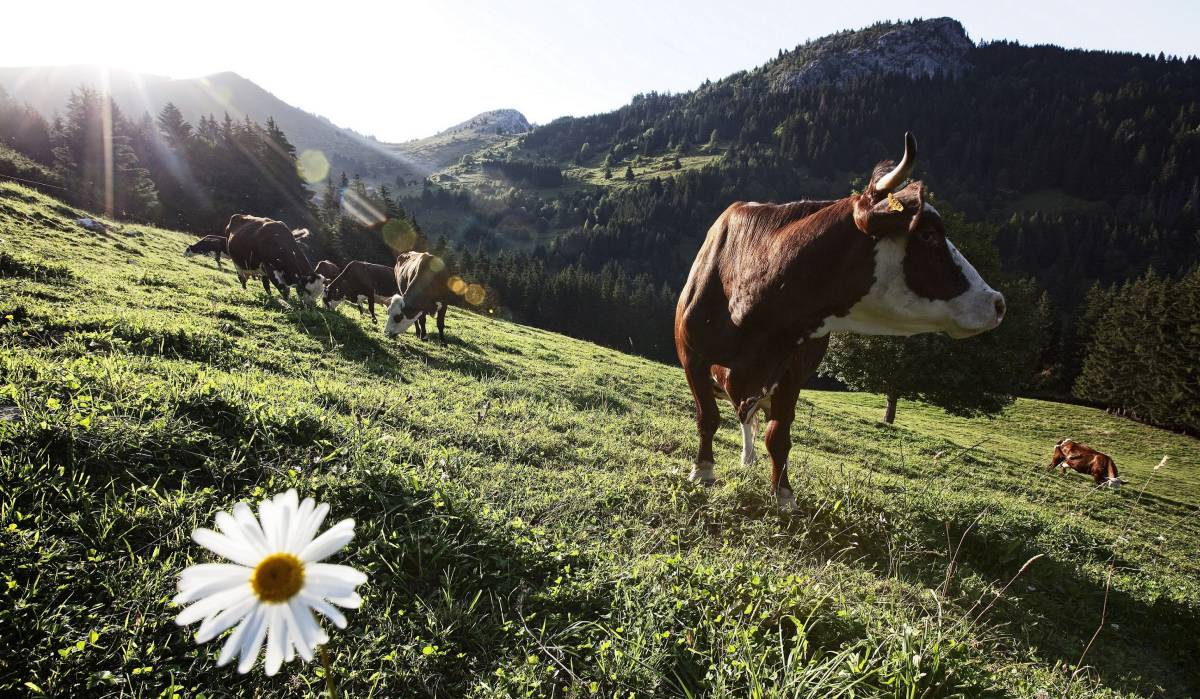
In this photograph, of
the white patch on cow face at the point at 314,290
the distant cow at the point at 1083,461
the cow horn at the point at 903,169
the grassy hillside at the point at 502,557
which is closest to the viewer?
the grassy hillside at the point at 502,557

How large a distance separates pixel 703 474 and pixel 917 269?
2725mm

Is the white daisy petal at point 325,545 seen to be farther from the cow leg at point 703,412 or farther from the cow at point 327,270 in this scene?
the cow at point 327,270

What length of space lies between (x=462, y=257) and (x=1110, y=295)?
88306mm

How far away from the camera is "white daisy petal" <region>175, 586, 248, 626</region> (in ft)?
3.01

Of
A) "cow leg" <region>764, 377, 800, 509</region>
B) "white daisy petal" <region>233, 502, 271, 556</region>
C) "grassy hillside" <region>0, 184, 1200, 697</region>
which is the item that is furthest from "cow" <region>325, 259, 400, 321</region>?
"white daisy petal" <region>233, 502, 271, 556</region>

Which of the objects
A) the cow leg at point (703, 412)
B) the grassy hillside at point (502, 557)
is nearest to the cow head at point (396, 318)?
the grassy hillside at point (502, 557)

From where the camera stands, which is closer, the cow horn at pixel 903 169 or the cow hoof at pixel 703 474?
the cow horn at pixel 903 169

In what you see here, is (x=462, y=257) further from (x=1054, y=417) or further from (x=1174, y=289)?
(x=1174, y=289)

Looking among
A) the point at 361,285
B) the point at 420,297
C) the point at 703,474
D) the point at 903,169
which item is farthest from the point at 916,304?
the point at 361,285

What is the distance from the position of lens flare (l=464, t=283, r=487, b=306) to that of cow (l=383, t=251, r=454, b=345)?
162 ft

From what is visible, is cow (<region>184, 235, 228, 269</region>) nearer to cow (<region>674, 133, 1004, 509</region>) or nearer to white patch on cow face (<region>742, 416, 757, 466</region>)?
cow (<region>674, 133, 1004, 509</region>)

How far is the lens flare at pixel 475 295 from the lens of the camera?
64.7 meters

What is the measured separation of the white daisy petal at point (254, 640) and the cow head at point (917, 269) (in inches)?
133

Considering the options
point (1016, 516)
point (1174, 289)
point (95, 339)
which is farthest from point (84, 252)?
point (1174, 289)
